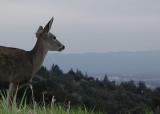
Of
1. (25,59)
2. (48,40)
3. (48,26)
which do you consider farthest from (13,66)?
(48,40)

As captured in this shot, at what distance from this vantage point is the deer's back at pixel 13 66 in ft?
50.5

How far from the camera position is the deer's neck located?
53.2ft

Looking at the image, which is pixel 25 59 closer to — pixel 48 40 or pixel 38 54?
pixel 38 54

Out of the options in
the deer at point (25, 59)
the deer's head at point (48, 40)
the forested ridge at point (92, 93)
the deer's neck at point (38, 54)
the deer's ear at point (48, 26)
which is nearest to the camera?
the deer at point (25, 59)

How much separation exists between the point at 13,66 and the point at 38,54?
1063mm

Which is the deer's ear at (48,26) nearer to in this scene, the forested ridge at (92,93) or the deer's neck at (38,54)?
the deer's neck at (38,54)

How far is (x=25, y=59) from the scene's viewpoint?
1600 centimetres

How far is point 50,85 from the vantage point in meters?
22.0

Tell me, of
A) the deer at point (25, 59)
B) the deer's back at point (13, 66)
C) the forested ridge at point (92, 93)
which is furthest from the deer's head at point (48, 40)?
the forested ridge at point (92, 93)

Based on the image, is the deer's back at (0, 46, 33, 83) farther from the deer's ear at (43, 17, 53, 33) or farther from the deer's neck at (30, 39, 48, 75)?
the deer's ear at (43, 17, 53, 33)

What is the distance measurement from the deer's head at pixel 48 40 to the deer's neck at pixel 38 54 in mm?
89

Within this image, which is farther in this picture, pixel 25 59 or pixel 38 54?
pixel 38 54

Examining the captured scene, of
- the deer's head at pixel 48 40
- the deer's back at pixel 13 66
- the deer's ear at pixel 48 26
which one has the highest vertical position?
the deer's ear at pixel 48 26

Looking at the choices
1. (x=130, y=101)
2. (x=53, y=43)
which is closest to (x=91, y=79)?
(x=130, y=101)
